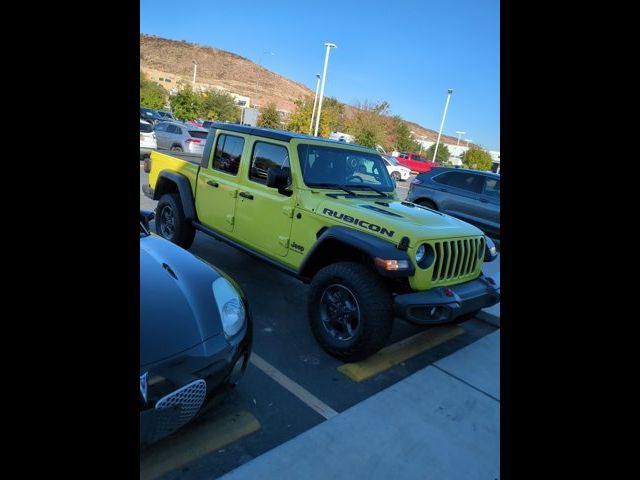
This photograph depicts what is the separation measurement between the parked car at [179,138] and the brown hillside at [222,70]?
222 feet

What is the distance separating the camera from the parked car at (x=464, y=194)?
9422 mm

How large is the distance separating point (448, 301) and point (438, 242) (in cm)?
50

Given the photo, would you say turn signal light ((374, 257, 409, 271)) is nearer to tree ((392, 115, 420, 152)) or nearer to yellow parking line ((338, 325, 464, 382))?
yellow parking line ((338, 325, 464, 382))

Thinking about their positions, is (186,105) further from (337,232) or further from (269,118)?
(337,232)

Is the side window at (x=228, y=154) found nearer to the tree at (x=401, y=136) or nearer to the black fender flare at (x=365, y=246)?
the black fender flare at (x=365, y=246)

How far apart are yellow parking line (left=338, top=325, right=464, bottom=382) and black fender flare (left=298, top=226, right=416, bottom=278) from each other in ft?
2.89

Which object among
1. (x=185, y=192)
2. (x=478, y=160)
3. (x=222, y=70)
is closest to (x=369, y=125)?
(x=478, y=160)

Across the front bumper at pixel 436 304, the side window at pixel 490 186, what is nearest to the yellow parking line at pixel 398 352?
the front bumper at pixel 436 304

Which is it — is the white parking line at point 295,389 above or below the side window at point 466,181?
below

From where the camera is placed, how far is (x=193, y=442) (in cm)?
249

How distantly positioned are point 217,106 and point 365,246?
135 ft

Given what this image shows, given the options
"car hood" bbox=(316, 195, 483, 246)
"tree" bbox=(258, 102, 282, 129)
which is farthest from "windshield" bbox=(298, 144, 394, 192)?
"tree" bbox=(258, 102, 282, 129)
